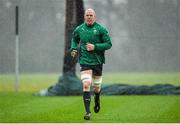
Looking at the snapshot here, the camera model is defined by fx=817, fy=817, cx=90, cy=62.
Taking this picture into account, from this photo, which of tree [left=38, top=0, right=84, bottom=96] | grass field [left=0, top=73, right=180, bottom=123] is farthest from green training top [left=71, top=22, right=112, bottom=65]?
tree [left=38, top=0, right=84, bottom=96]

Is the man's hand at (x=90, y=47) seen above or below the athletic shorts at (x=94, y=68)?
above

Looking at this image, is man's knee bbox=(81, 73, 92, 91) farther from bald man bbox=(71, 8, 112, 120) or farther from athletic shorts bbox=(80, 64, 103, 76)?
athletic shorts bbox=(80, 64, 103, 76)

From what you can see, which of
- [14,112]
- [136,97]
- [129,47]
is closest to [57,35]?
[129,47]

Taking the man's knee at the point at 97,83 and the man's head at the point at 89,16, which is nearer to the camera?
the man's head at the point at 89,16

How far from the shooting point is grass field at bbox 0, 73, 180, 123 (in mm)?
14250

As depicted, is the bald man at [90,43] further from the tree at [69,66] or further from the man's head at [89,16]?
the tree at [69,66]

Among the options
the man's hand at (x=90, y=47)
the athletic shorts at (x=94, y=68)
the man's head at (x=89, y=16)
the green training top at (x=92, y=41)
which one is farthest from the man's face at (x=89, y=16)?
the athletic shorts at (x=94, y=68)

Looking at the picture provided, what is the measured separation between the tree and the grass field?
75cm

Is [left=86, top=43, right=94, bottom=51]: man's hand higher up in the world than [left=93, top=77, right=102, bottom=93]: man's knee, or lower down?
higher up

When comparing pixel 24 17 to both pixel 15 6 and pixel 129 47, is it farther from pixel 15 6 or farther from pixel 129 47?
pixel 129 47

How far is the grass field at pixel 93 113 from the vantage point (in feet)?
46.8

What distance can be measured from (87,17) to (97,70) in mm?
1032

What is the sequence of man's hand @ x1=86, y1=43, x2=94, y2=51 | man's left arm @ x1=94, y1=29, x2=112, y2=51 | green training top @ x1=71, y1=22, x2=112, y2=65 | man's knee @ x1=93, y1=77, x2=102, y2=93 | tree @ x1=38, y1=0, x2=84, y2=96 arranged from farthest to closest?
tree @ x1=38, y1=0, x2=84, y2=96
man's knee @ x1=93, y1=77, x2=102, y2=93
green training top @ x1=71, y1=22, x2=112, y2=65
man's left arm @ x1=94, y1=29, x2=112, y2=51
man's hand @ x1=86, y1=43, x2=94, y2=51

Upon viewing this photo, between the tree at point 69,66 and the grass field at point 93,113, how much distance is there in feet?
2.46
